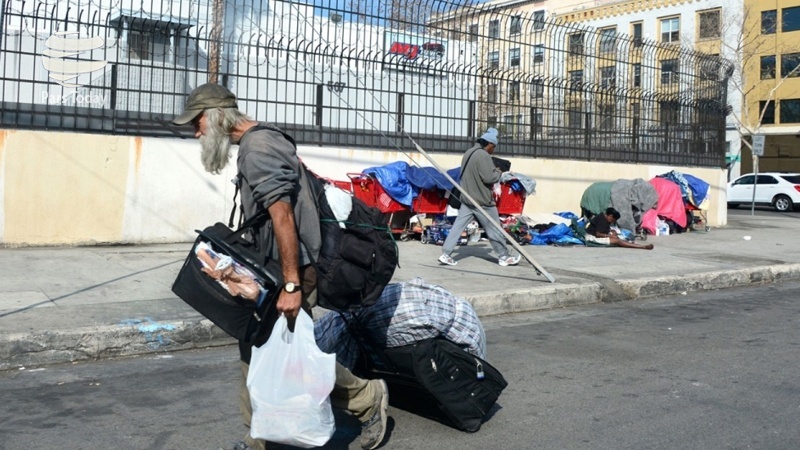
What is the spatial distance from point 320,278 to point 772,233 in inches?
617

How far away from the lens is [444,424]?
15.2 feet

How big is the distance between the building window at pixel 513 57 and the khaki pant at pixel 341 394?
11079mm

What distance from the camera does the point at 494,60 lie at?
14188mm

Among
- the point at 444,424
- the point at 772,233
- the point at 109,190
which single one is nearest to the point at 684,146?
the point at 772,233

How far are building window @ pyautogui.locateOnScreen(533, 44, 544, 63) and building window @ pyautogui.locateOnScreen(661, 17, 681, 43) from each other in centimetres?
3389

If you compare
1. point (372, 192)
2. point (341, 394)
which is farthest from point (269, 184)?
point (372, 192)

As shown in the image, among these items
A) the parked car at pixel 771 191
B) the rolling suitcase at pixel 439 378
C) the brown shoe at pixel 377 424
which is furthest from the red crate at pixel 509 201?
the parked car at pixel 771 191

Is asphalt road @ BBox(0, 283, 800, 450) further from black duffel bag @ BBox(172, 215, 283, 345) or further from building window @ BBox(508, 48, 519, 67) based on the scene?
building window @ BBox(508, 48, 519, 67)

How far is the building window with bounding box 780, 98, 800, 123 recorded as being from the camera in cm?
4634

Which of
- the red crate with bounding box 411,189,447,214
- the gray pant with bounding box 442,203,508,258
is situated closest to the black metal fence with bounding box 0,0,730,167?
the red crate with bounding box 411,189,447,214

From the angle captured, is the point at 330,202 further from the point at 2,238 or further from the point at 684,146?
the point at 684,146

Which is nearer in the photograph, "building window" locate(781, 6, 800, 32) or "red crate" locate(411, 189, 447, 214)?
"red crate" locate(411, 189, 447, 214)

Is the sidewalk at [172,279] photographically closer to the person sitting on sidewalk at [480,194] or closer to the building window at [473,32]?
the person sitting on sidewalk at [480,194]

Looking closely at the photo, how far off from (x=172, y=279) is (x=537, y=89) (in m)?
8.40
